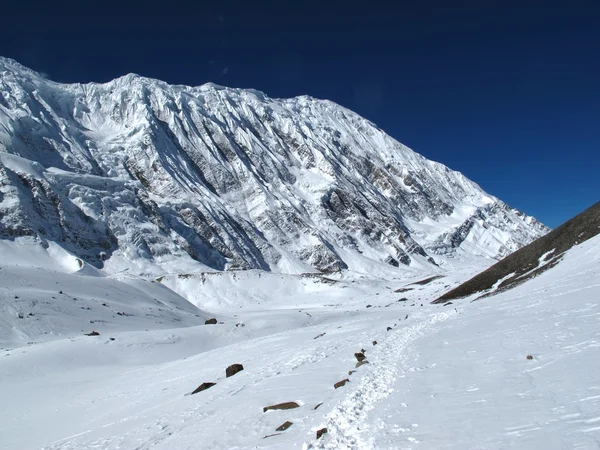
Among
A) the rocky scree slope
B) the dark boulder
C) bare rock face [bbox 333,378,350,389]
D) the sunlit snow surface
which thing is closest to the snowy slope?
the sunlit snow surface

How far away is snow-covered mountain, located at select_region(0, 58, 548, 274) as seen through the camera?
4077 inches

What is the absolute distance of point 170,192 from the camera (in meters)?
138

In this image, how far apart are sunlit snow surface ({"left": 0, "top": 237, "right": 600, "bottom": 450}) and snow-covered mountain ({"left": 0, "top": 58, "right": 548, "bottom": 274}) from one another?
75907mm

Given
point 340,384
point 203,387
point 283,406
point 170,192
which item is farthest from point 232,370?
point 170,192

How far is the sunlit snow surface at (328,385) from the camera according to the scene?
287 inches

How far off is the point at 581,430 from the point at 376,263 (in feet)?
477

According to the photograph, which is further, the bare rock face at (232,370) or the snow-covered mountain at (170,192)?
the snow-covered mountain at (170,192)

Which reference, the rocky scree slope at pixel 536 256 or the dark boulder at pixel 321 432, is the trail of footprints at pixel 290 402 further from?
the rocky scree slope at pixel 536 256

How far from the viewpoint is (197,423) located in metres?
10.8

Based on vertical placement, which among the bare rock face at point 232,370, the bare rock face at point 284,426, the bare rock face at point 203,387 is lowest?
the bare rock face at point 284,426

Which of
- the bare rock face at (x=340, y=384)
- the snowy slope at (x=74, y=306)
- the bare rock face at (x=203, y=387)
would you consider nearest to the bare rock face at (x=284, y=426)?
the bare rock face at (x=340, y=384)

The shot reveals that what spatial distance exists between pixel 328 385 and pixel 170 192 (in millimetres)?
134892

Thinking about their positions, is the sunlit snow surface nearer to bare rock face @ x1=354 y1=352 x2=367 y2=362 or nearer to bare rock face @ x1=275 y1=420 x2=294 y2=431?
bare rock face @ x1=275 y1=420 x2=294 y2=431

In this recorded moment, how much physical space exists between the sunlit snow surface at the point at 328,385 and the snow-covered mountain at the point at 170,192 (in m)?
75.9
